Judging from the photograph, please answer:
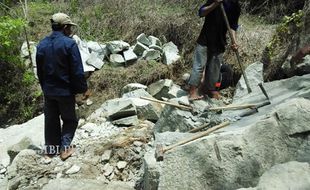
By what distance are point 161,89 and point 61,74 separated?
2.34 meters

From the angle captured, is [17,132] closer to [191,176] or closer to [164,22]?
[164,22]

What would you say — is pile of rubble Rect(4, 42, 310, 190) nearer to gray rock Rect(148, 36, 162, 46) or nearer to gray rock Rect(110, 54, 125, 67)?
gray rock Rect(110, 54, 125, 67)

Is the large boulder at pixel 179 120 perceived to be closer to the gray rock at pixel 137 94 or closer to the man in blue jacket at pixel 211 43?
the man in blue jacket at pixel 211 43

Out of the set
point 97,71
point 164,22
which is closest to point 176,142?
point 97,71

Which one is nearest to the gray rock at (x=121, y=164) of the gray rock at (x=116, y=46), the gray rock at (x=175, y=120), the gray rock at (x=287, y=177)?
the gray rock at (x=175, y=120)

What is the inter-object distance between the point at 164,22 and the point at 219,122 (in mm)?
4373

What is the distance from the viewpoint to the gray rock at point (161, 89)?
6664 mm

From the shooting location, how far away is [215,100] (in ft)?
19.1

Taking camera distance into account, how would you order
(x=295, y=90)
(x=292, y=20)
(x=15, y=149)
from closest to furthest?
(x=295, y=90), (x=15, y=149), (x=292, y=20)

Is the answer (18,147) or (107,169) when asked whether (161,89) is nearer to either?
(107,169)

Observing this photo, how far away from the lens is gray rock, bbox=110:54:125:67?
786 centimetres

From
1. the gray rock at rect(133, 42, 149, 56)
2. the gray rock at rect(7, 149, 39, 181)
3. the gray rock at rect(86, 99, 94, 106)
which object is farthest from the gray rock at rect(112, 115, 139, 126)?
the gray rock at rect(133, 42, 149, 56)

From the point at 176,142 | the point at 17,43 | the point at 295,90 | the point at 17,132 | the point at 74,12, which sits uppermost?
the point at 74,12

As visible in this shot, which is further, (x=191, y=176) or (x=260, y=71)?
(x=260, y=71)
